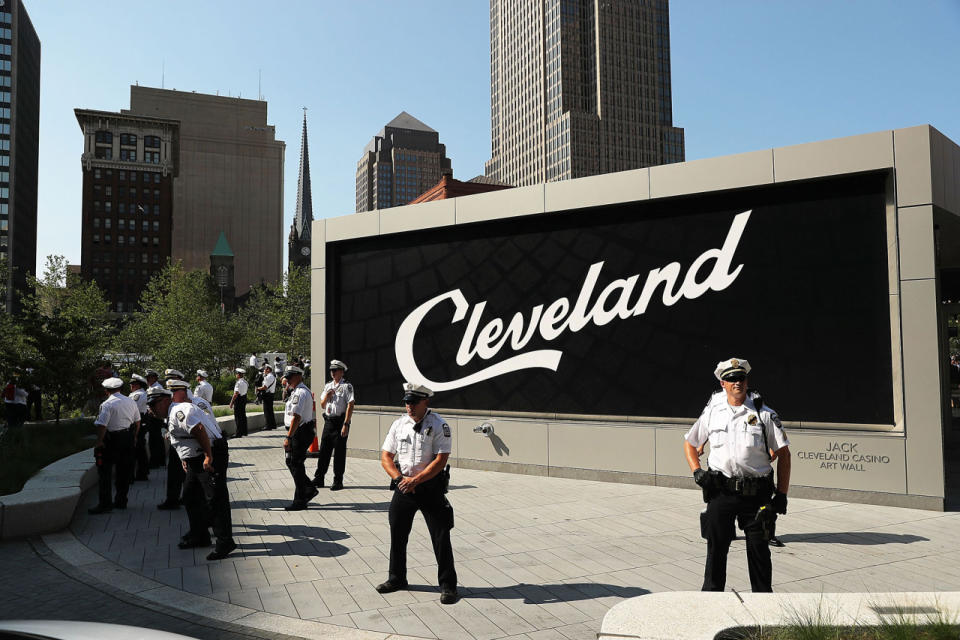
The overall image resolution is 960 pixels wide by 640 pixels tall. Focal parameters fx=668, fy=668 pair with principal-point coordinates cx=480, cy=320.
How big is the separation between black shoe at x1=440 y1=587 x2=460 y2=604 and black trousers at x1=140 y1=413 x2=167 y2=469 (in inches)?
331

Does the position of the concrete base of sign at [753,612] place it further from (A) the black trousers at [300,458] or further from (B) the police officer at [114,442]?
(B) the police officer at [114,442]

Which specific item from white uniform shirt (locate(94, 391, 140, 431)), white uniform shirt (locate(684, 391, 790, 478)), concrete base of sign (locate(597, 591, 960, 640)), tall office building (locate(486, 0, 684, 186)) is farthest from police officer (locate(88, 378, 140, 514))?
tall office building (locate(486, 0, 684, 186))

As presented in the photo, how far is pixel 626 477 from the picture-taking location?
1103cm

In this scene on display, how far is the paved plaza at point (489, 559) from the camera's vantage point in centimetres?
543

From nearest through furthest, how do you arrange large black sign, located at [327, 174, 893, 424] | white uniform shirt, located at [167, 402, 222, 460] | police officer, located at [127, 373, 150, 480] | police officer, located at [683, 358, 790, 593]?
police officer, located at [683, 358, 790, 593] → white uniform shirt, located at [167, 402, 222, 460] → large black sign, located at [327, 174, 893, 424] → police officer, located at [127, 373, 150, 480]

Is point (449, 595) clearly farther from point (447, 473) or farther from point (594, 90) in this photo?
point (594, 90)

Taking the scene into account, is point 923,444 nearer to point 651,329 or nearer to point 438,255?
point 651,329

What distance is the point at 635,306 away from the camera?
11281 mm

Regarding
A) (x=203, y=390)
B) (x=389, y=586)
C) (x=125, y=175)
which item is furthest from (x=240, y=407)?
(x=125, y=175)

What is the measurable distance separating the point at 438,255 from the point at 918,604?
10.5 m

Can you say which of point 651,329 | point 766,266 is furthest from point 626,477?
point 766,266

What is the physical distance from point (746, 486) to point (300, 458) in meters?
6.35

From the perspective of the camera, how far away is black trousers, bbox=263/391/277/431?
19.5m

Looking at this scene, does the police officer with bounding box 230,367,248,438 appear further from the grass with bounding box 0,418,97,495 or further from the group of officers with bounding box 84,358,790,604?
the group of officers with bounding box 84,358,790,604
